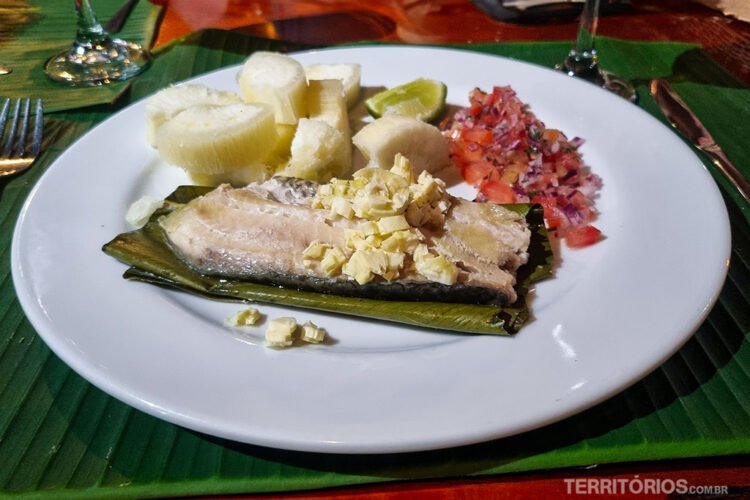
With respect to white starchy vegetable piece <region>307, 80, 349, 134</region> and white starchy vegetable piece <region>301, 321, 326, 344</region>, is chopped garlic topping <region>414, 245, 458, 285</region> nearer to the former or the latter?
white starchy vegetable piece <region>301, 321, 326, 344</region>

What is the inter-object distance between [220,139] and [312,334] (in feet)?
3.03

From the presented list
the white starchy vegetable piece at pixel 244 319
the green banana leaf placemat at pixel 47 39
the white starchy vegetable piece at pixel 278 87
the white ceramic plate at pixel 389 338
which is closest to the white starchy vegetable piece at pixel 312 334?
the white ceramic plate at pixel 389 338

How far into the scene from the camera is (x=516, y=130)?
2.30m

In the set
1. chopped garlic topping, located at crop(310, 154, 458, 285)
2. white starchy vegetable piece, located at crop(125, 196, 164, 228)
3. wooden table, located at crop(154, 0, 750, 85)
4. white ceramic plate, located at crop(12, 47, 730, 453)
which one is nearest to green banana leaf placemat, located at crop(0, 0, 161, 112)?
wooden table, located at crop(154, 0, 750, 85)

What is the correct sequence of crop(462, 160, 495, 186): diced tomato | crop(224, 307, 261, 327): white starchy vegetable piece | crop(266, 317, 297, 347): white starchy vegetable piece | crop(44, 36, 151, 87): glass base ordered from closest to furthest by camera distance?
crop(266, 317, 297, 347): white starchy vegetable piece → crop(224, 307, 261, 327): white starchy vegetable piece → crop(462, 160, 495, 186): diced tomato → crop(44, 36, 151, 87): glass base

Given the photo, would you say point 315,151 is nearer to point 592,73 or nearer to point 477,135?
point 477,135

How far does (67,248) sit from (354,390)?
3.63 ft

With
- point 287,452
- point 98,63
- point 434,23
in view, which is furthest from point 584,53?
point 98,63

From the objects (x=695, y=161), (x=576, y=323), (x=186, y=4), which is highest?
(x=695, y=161)

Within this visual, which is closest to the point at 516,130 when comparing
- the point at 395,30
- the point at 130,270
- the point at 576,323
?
the point at 576,323

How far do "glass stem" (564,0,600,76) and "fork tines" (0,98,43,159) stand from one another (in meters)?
2.59

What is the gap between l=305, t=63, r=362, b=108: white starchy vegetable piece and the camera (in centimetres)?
268

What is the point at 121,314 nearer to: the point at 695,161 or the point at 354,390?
the point at 354,390

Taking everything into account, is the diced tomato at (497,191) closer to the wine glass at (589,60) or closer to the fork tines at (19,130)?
the wine glass at (589,60)
